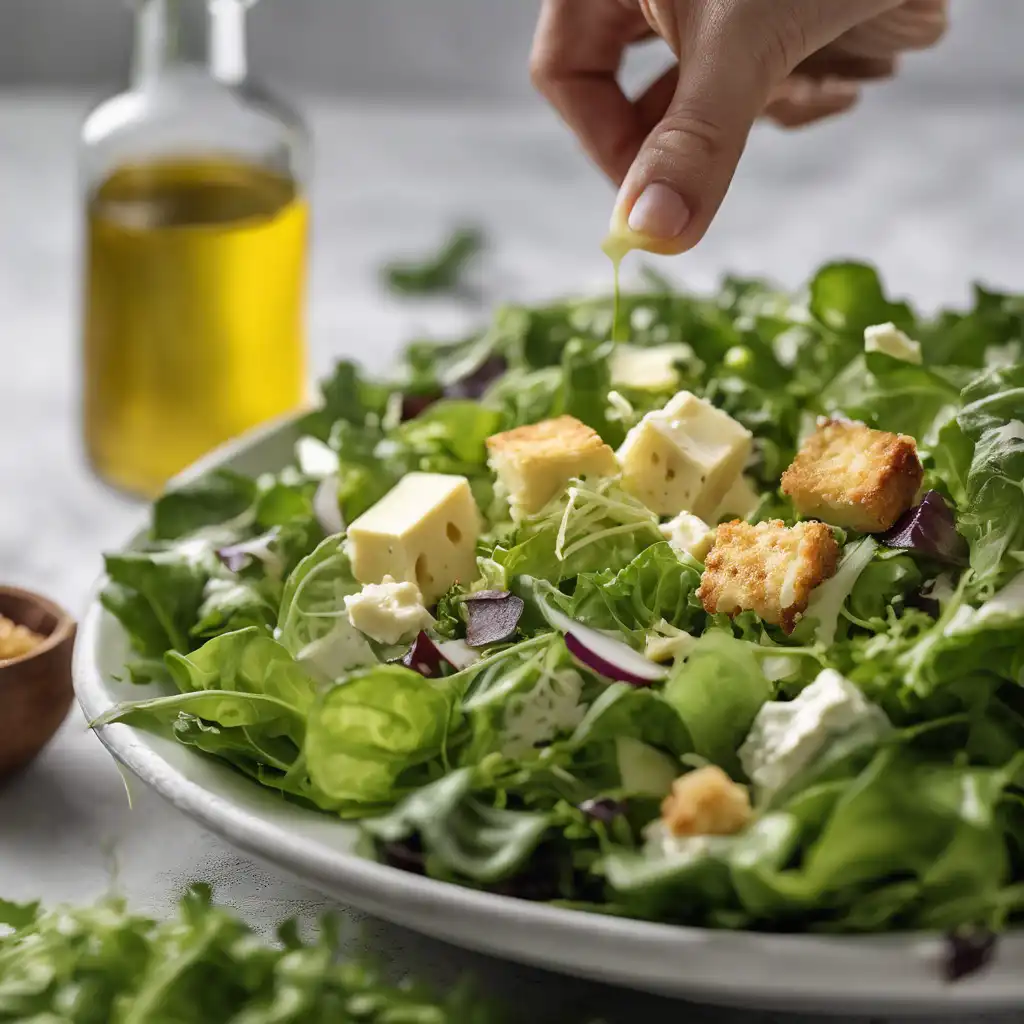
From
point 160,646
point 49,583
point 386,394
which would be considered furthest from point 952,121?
point 160,646

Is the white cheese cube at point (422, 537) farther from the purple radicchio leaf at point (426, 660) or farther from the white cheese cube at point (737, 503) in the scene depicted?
the white cheese cube at point (737, 503)

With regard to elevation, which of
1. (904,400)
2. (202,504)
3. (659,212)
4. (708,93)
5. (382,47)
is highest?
(708,93)

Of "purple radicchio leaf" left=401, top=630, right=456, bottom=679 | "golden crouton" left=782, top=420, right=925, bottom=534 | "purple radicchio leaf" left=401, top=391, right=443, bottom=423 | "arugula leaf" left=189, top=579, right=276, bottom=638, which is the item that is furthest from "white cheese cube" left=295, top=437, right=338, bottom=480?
"golden crouton" left=782, top=420, right=925, bottom=534

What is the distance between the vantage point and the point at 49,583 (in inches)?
101

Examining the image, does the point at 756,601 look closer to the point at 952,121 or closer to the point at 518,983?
the point at 518,983

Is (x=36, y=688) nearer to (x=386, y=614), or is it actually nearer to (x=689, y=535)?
(x=386, y=614)

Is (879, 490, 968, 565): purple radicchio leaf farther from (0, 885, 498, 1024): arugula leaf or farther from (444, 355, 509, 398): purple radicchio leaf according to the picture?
(444, 355, 509, 398): purple radicchio leaf

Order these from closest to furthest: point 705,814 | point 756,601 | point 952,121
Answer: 1. point 705,814
2. point 756,601
3. point 952,121

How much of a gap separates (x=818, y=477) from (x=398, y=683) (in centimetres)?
56

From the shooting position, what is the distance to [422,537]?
181 cm

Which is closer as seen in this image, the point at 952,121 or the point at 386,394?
the point at 386,394

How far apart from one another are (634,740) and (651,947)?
258mm

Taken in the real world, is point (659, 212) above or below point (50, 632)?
above

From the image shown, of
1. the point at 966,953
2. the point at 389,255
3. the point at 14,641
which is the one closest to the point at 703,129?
the point at 966,953
